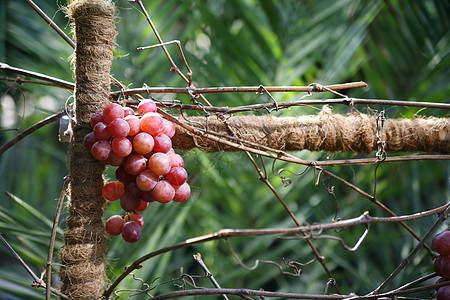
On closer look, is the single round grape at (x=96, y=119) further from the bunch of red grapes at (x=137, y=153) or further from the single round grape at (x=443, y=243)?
the single round grape at (x=443, y=243)

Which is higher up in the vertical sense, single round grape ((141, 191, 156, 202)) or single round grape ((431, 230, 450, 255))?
single round grape ((141, 191, 156, 202))

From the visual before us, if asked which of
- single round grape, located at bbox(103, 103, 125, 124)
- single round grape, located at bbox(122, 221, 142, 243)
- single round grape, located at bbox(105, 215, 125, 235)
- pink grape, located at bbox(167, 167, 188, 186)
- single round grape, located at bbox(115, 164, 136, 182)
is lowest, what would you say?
single round grape, located at bbox(122, 221, 142, 243)

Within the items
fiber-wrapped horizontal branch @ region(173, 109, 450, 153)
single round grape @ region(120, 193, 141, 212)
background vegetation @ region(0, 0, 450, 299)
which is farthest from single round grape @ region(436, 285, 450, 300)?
background vegetation @ region(0, 0, 450, 299)

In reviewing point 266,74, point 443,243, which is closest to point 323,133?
point 443,243

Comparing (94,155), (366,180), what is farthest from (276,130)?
(366,180)

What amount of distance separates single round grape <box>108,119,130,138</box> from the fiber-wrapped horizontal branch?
0.26 feet

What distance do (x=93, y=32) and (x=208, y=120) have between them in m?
0.13

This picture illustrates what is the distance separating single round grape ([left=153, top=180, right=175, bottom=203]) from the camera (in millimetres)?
282

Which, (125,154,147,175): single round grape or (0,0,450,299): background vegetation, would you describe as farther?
(0,0,450,299): background vegetation

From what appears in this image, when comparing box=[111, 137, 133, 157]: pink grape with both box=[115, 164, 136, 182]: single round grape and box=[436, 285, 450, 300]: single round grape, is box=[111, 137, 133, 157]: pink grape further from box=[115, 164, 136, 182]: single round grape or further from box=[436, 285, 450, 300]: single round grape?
box=[436, 285, 450, 300]: single round grape

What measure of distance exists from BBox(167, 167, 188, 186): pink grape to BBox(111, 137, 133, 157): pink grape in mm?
37

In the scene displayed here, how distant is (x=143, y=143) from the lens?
276mm

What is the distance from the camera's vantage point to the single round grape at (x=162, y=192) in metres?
0.28

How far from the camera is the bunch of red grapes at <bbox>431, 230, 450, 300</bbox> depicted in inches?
11.4
